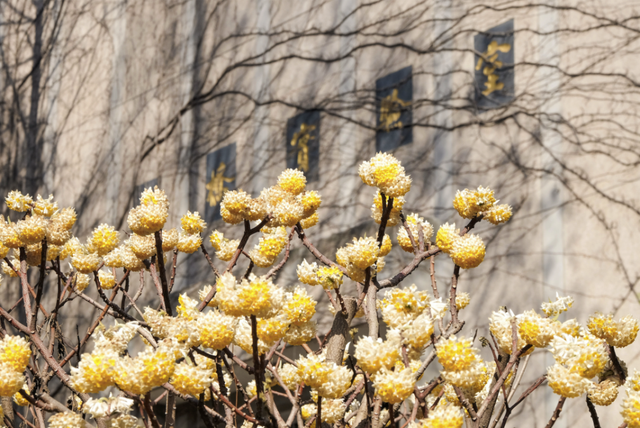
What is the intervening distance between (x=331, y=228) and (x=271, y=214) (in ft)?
6.68

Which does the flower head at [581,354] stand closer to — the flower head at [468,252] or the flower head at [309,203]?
the flower head at [468,252]

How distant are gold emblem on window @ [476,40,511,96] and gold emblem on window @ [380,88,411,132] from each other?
1.11 feet

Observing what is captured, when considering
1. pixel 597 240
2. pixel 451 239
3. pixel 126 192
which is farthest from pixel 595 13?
pixel 126 192

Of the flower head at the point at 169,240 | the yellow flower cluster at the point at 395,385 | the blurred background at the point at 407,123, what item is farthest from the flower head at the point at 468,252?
the blurred background at the point at 407,123

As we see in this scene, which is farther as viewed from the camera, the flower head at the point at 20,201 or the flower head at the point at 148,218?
the flower head at the point at 20,201

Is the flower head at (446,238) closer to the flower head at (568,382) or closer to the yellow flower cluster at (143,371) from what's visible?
the flower head at (568,382)

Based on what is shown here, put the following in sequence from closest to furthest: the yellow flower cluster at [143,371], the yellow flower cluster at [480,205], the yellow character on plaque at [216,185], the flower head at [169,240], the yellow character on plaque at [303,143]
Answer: the yellow flower cluster at [143,371] → the yellow flower cluster at [480,205] → the flower head at [169,240] → the yellow character on plaque at [303,143] → the yellow character on plaque at [216,185]

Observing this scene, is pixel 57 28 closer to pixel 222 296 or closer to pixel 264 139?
pixel 264 139

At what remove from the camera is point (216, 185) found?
11.5 feet

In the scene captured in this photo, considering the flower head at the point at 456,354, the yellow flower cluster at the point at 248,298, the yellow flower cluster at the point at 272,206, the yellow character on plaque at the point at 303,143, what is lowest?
the flower head at the point at 456,354

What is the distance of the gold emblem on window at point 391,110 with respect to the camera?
2.57 meters

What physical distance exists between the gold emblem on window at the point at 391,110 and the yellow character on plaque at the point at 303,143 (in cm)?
43

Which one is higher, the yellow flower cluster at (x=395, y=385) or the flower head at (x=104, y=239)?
the flower head at (x=104, y=239)

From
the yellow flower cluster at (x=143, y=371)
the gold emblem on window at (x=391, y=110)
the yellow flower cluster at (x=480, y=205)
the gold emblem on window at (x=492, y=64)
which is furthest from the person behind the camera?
the gold emblem on window at (x=391, y=110)
